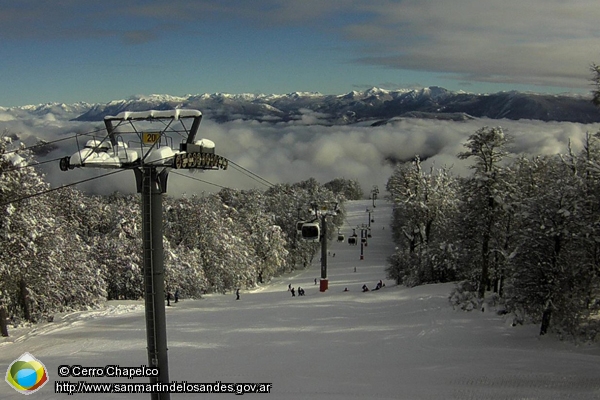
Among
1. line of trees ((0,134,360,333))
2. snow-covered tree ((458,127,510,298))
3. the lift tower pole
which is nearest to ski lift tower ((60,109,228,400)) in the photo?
the lift tower pole

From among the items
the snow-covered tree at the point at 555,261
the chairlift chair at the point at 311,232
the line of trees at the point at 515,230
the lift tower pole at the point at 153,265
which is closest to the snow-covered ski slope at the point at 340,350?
the snow-covered tree at the point at 555,261

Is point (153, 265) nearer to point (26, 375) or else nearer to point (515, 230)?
point (26, 375)

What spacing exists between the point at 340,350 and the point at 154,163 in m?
13.8

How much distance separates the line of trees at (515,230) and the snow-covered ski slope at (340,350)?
2.27 meters

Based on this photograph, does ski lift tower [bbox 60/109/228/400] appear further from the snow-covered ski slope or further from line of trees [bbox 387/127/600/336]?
line of trees [bbox 387/127/600/336]

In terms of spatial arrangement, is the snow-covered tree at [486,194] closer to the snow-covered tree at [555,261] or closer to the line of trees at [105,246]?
the snow-covered tree at [555,261]

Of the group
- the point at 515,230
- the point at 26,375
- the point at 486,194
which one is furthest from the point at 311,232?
the point at 26,375

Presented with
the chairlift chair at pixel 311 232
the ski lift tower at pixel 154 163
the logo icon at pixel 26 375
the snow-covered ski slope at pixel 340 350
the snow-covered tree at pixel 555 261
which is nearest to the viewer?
the ski lift tower at pixel 154 163

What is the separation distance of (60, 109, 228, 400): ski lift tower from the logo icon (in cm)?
432

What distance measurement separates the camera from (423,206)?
46219 millimetres

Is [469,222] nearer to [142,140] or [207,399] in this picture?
[207,399]

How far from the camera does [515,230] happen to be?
24.1 m

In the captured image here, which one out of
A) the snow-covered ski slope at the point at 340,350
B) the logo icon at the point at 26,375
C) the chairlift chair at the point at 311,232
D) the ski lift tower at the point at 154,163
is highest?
the ski lift tower at the point at 154,163

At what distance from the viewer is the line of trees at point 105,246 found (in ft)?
86.6
